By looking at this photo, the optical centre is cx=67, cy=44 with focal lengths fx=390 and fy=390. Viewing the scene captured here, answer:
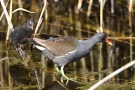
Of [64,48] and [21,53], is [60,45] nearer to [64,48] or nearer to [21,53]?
[64,48]

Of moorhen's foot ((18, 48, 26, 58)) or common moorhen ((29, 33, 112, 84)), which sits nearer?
common moorhen ((29, 33, 112, 84))

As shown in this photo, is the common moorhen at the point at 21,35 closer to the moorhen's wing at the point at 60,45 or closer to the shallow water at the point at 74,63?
the shallow water at the point at 74,63

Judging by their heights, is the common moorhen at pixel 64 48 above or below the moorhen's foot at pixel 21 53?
above

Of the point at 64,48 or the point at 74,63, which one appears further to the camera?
the point at 74,63

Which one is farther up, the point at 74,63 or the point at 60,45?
the point at 60,45

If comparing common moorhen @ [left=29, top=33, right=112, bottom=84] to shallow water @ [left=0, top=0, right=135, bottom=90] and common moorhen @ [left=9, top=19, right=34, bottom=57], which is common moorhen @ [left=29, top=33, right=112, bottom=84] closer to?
shallow water @ [left=0, top=0, right=135, bottom=90]

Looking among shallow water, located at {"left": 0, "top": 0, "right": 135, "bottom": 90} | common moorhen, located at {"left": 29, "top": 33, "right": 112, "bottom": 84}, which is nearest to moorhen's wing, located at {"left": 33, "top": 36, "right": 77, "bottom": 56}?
common moorhen, located at {"left": 29, "top": 33, "right": 112, "bottom": 84}

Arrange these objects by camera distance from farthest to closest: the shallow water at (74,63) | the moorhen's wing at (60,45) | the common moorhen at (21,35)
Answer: the common moorhen at (21,35)
the moorhen's wing at (60,45)
the shallow water at (74,63)

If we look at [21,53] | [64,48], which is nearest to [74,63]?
[21,53]

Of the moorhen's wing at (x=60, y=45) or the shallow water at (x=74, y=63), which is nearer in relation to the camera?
the shallow water at (x=74, y=63)

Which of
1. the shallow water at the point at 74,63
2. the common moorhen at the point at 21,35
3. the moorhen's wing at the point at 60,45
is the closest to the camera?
the shallow water at the point at 74,63

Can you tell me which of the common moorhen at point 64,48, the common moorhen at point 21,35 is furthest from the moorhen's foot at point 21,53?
the common moorhen at point 64,48

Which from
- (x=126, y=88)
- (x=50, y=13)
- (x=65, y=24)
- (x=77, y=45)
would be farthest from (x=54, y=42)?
(x=50, y=13)

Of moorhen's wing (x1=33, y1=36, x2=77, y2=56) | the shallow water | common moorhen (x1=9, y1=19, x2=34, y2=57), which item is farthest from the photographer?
common moorhen (x1=9, y1=19, x2=34, y2=57)
